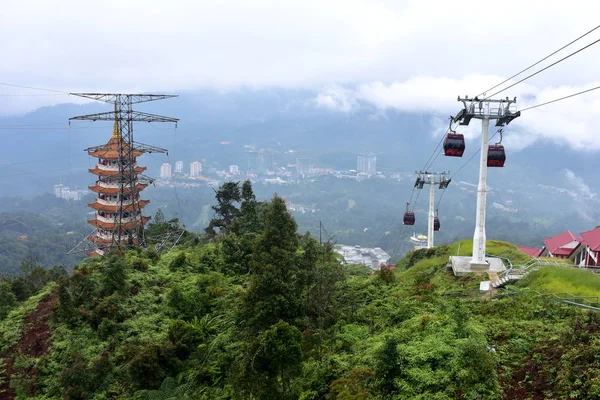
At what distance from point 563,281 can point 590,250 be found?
1273 centimetres

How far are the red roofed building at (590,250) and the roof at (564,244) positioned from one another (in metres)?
1.73

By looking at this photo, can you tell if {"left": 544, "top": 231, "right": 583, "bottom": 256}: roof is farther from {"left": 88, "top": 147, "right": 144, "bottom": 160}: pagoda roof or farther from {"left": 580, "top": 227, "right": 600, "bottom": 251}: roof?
{"left": 88, "top": 147, "right": 144, "bottom": 160}: pagoda roof

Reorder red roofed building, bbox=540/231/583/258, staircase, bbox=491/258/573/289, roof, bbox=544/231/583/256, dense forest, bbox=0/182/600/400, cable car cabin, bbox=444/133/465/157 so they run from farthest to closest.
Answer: roof, bbox=544/231/583/256
red roofed building, bbox=540/231/583/258
cable car cabin, bbox=444/133/465/157
staircase, bbox=491/258/573/289
dense forest, bbox=0/182/600/400

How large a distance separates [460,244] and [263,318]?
1911 cm

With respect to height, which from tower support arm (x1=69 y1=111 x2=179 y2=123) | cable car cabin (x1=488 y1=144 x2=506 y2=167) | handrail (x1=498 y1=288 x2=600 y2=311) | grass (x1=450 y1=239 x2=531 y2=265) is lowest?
grass (x1=450 y1=239 x2=531 y2=265)

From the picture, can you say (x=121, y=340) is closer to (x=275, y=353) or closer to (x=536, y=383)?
(x=275, y=353)

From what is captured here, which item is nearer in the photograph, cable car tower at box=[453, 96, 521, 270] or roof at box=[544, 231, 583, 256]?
cable car tower at box=[453, 96, 521, 270]

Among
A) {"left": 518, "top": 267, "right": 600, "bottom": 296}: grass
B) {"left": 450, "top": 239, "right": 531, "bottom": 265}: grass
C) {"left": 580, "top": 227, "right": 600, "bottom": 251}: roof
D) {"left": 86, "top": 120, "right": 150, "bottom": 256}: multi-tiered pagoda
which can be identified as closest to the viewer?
{"left": 518, "top": 267, "right": 600, "bottom": 296}: grass

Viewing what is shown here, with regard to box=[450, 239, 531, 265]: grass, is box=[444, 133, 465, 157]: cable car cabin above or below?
above

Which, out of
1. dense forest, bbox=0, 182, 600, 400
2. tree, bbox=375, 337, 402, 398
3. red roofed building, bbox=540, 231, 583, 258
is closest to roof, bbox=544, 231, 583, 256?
red roofed building, bbox=540, 231, 583, 258

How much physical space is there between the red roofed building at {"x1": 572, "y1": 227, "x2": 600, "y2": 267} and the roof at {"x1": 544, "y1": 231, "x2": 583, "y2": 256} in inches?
68.2

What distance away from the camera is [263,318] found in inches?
546

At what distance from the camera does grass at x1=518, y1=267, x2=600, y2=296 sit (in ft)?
52.9

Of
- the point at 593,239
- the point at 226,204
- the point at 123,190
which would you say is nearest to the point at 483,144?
the point at 593,239
